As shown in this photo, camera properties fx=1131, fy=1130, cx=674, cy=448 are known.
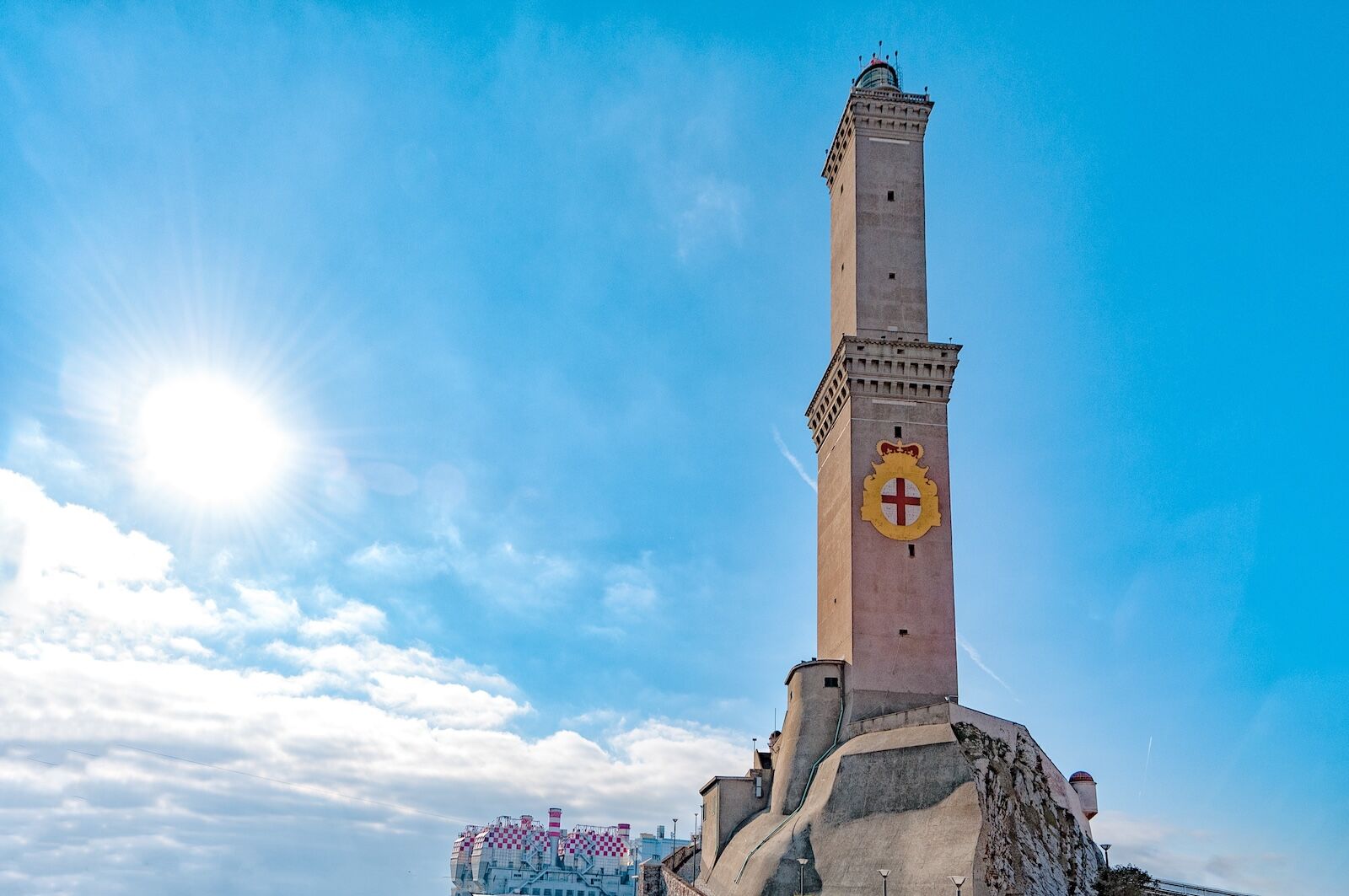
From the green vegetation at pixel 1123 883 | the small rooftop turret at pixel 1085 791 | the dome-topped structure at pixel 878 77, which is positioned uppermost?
the dome-topped structure at pixel 878 77

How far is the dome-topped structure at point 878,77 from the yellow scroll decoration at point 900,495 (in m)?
23.9

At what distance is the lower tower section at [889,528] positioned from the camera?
54656mm

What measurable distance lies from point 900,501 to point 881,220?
16448mm

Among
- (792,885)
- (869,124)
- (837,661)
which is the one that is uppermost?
(869,124)

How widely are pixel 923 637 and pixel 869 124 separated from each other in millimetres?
29260

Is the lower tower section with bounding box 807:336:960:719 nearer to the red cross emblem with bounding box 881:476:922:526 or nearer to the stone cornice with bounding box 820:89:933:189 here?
the red cross emblem with bounding box 881:476:922:526

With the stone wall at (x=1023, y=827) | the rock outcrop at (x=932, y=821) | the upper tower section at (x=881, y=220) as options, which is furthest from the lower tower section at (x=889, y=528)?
→ the stone wall at (x=1023, y=827)

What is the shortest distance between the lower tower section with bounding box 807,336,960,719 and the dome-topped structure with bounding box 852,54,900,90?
18.5 meters

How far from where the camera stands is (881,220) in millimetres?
63188

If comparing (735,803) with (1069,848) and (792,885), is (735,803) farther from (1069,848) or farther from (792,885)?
(1069,848)

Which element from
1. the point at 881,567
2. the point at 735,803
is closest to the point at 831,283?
the point at 881,567

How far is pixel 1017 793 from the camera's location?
4509 centimetres

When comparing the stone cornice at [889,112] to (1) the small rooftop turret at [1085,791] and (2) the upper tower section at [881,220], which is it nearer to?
(2) the upper tower section at [881,220]

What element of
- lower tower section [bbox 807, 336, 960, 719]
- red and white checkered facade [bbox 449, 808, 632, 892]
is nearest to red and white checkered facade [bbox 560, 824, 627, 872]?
red and white checkered facade [bbox 449, 808, 632, 892]
